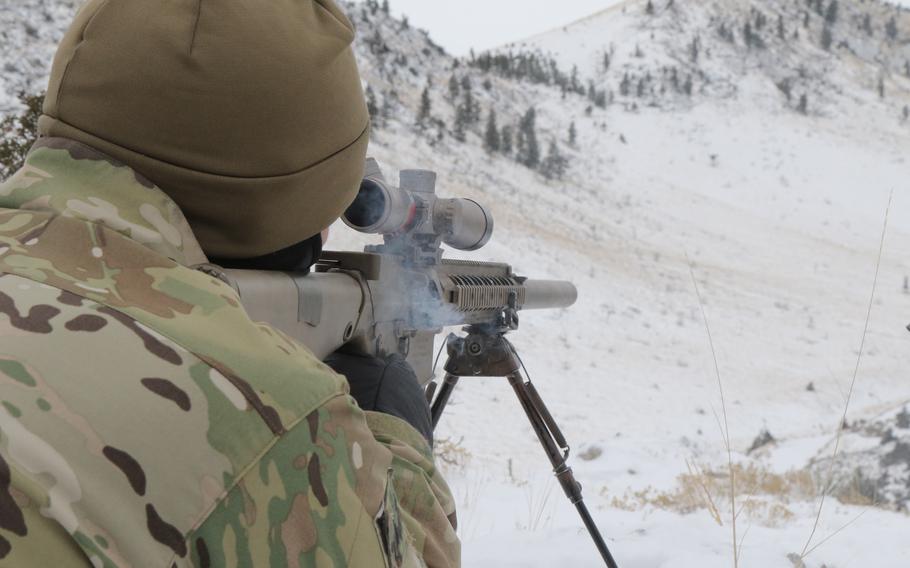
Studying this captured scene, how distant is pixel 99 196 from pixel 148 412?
1.13ft

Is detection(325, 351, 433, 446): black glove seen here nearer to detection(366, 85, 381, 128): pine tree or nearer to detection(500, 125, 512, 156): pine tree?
detection(366, 85, 381, 128): pine tree

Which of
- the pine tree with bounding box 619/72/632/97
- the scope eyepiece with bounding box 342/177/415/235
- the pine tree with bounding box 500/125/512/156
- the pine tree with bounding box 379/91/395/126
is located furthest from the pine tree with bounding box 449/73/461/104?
the scope eyepiece with bounding box 342/177/415/235

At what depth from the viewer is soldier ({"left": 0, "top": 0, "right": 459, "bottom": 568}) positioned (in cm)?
62

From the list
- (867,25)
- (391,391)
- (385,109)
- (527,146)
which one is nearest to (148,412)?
(391,391)

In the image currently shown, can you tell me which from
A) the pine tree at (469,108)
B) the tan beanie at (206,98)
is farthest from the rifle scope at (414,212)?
the pine tree at (469,108)

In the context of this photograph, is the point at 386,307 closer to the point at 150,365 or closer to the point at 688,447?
the point at 150,365

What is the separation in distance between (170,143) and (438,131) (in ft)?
56.2

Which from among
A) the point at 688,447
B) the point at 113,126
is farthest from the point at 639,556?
the point at 688,447

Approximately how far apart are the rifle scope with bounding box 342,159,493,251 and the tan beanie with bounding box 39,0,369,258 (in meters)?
0.81

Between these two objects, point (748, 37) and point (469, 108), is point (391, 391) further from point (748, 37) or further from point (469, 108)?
point (748, 37)

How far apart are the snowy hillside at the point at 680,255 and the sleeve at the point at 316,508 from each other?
1.74 meters

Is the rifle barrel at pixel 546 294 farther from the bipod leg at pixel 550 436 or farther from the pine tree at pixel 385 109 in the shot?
the pine tree at pixel 385 109

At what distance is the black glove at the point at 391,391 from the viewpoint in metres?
1.33

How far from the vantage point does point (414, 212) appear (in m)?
2.13
